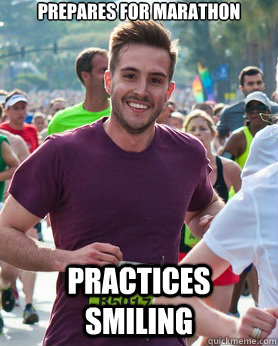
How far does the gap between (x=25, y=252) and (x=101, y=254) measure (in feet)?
1.30

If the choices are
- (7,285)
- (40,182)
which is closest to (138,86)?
(40,182)

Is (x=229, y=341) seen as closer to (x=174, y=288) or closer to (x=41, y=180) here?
(x=174, y=288)

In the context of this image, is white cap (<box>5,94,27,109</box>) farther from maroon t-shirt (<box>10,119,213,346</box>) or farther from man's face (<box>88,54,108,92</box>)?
maroon t-shirt (<box>10,119,213,346</box>)

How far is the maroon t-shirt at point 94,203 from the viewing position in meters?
4.32

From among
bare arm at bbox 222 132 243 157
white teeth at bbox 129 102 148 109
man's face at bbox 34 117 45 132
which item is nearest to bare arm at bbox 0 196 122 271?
white teeth at bbox 129 102 148 109

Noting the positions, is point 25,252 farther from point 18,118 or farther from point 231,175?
point 18,118

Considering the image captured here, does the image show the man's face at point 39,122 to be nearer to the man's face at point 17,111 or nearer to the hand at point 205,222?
the man's face at point 17,111

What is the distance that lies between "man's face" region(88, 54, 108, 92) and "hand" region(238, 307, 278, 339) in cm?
527

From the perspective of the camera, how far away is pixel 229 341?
3.29 metres

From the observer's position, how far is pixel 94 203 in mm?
4336

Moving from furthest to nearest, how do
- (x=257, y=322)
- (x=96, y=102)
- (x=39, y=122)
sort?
(x=39, y=122) < (x=96, y=102) < (x=257, y=322)

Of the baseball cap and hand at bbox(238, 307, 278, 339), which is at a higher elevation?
hand at bbox(238, 307, 278, 339)

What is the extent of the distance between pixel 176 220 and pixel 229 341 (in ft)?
3.96

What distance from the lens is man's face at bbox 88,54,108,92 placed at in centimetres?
844
